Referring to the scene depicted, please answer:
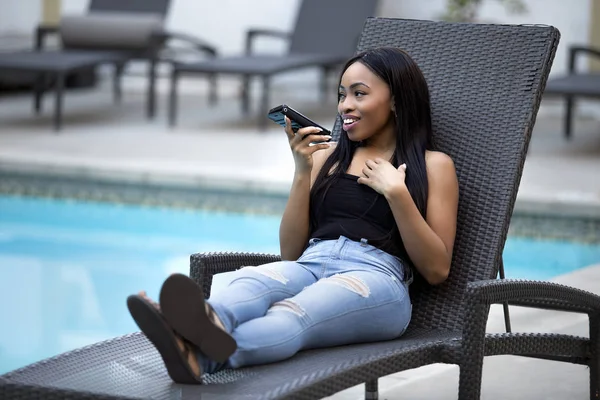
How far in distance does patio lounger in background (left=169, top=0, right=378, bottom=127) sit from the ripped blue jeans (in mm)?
5743

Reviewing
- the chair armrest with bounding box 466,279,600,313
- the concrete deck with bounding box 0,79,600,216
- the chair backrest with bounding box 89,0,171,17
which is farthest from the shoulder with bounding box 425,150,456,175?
the chair backrest with bounding box 89,0,171,17

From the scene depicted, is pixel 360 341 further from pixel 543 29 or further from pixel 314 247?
pixel 543 29

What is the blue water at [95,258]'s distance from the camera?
4.37 meters

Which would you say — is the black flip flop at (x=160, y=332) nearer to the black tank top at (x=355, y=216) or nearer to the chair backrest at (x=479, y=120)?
the black tank top at (x=355, y=216)

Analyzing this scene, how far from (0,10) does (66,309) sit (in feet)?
24.2

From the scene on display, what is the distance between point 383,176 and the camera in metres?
2.69

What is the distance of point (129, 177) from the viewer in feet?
22.1

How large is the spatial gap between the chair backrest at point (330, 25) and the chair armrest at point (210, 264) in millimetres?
6483

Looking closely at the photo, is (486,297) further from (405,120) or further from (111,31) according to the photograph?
(111,31)

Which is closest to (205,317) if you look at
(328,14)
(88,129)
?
(88,129)

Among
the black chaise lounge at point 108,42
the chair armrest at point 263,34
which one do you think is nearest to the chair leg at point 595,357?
the black chaise lounge at point 108,42

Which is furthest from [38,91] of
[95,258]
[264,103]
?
[95,258]

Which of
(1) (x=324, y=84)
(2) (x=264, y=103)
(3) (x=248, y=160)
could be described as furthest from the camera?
(1) (x=324, y=84)

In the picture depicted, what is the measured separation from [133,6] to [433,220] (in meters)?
7.73
